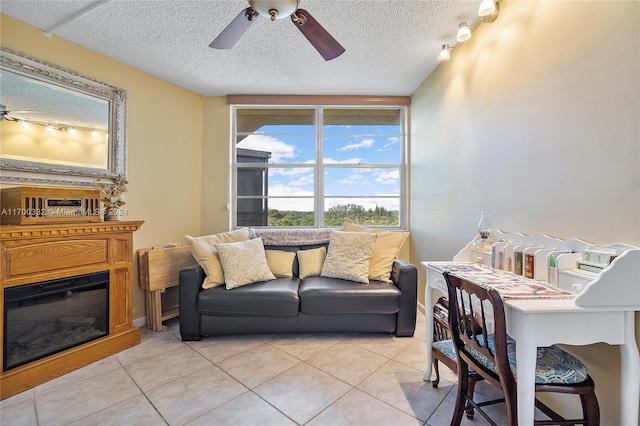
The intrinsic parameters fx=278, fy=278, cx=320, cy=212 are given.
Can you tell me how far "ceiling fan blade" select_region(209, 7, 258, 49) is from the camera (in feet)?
5.32

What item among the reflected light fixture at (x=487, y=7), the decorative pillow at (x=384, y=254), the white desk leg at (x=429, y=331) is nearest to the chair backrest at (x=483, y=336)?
the white desk leg at (x=429, y=331)

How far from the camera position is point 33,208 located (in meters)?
1.96

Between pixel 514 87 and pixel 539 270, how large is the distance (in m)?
1.18

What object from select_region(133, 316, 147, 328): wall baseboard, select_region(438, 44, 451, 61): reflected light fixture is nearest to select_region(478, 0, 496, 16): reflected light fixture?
select_region(438, 44, 451, 61): reflected light fixture

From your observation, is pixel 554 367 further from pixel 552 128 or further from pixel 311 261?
pixel 311 261

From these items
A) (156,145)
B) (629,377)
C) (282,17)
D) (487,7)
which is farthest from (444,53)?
(156,145)

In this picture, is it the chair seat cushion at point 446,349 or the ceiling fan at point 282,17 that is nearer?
the ceiling fan at point 282,17

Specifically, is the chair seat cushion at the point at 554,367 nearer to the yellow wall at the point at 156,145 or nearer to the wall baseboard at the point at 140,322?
the wall baseboard at the point at 140,322

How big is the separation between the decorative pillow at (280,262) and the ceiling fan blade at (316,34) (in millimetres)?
1992

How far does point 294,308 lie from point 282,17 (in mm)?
2168

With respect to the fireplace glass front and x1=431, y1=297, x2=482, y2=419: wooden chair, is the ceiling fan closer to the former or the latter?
x1=431, y1=297, x2=482, y2=419: wooden chair

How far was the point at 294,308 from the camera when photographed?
2488 mm

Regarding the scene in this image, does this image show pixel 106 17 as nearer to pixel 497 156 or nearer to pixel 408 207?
pixel 497 156

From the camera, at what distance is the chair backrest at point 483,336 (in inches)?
44.9
